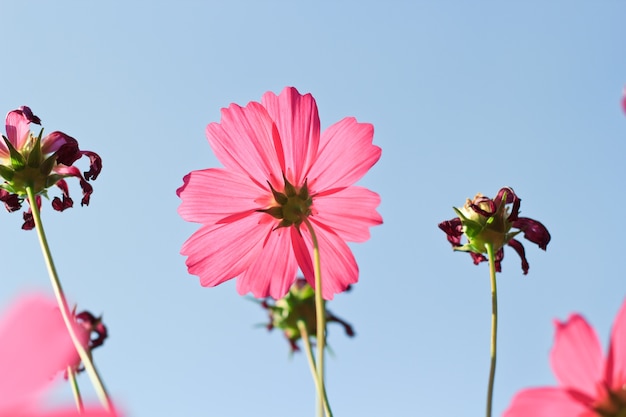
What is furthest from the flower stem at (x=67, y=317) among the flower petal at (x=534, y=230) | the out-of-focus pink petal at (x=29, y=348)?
the flower petal at (x=534, y=230)

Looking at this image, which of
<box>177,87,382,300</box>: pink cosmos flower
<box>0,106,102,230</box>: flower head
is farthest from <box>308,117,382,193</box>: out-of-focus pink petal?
<box>0,106,102,230</box>: flower head

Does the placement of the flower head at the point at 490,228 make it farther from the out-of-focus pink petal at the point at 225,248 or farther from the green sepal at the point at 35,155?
the green sepal at the point at 35,155

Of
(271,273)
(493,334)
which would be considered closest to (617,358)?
(493,334)

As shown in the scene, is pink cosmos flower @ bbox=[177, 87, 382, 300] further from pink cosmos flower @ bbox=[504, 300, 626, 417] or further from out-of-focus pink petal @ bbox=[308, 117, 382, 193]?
pink cosmos flower @ bbox=[504, 300, 626, 417]

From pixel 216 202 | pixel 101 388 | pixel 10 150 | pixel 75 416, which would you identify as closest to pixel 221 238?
pixel 216 202

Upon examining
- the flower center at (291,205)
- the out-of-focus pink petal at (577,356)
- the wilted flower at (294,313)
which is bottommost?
the out-of-focus pink petal at (577,356)

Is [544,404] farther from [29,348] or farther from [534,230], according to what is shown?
[534,230]

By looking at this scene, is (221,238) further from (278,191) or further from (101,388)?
(101,388)
